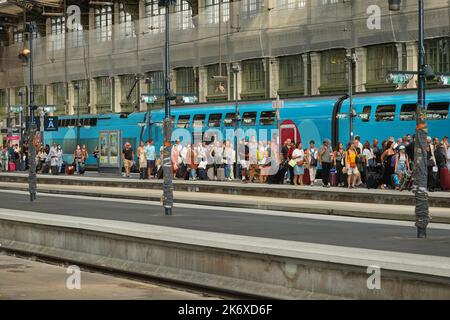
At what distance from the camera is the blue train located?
1492 inches

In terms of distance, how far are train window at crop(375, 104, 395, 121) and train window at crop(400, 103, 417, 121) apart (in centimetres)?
52

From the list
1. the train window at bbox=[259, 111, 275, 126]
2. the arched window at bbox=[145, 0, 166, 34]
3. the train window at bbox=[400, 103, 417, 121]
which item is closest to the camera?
the train window at bbox=[400, 103, 417, 121]

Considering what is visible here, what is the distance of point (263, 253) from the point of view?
12484 mm

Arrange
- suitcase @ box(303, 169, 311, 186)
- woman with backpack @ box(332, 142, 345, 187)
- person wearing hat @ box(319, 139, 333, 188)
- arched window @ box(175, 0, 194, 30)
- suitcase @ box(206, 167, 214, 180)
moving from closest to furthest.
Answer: woman with backpack @ box(332, 142, 345, 187) → person wearing hat @ box(319, 139, 333, 188) → suitcase @ box(303, 169, 311, 186) → suitcase @ box(206, 167, 214, 180) → arched window @ box(175, 0, 194, 30)

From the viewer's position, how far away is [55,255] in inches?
678

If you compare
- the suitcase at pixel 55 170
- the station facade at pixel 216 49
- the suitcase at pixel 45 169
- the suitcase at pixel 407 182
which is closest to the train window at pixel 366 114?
the suitcase at pixel 407 182

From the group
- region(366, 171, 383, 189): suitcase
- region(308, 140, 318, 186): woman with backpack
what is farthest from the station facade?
region(366, 171, 383, 189): suitcase

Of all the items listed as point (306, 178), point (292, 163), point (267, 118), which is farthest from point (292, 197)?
point (267, 118)

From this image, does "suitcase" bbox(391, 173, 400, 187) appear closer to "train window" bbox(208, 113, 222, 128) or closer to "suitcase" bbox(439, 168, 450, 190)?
"suitcase" bbox(439, 168, 450, 190)

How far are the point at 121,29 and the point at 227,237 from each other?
193 ft

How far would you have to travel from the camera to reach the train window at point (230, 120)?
1856 inches

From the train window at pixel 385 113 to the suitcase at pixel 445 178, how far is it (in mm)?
5986

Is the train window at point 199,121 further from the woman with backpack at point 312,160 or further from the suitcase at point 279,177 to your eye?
the woman with backpack at point 312,160
